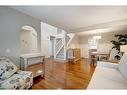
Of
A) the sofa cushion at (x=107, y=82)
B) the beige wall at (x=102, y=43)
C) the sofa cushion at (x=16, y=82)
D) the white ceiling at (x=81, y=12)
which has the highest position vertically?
the white ceiling at (x=81, y=12)

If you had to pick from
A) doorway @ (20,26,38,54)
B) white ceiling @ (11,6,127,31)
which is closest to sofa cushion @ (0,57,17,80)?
white ceiling @ (11,6,127,31)

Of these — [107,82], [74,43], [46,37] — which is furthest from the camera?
[46,37]

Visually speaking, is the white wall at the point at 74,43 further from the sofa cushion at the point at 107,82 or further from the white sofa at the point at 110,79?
the sofa cushion at the point at 107,82

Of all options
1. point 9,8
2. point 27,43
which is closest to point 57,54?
point 27,43

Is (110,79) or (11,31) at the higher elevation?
(11,31)

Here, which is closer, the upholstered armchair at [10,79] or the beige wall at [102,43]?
the upholstered armchair at [10,79]

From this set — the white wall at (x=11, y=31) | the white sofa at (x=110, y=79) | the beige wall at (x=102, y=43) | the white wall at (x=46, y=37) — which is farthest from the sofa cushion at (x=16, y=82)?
the white wall at (x=46, y=37)

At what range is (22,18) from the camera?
3.54m

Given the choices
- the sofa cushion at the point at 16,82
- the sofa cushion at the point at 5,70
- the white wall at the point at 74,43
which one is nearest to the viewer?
the sofa cushion at the point at 16,82

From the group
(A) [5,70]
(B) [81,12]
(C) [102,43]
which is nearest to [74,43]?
(C) [102,43]

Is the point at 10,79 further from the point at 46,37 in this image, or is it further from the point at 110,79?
the point at 46,37

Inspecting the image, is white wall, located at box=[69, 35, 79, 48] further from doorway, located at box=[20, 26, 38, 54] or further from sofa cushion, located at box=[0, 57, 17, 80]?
sofa cushion, located at box=[0, 57, 17, 80]

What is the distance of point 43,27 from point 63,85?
6.34 meters
